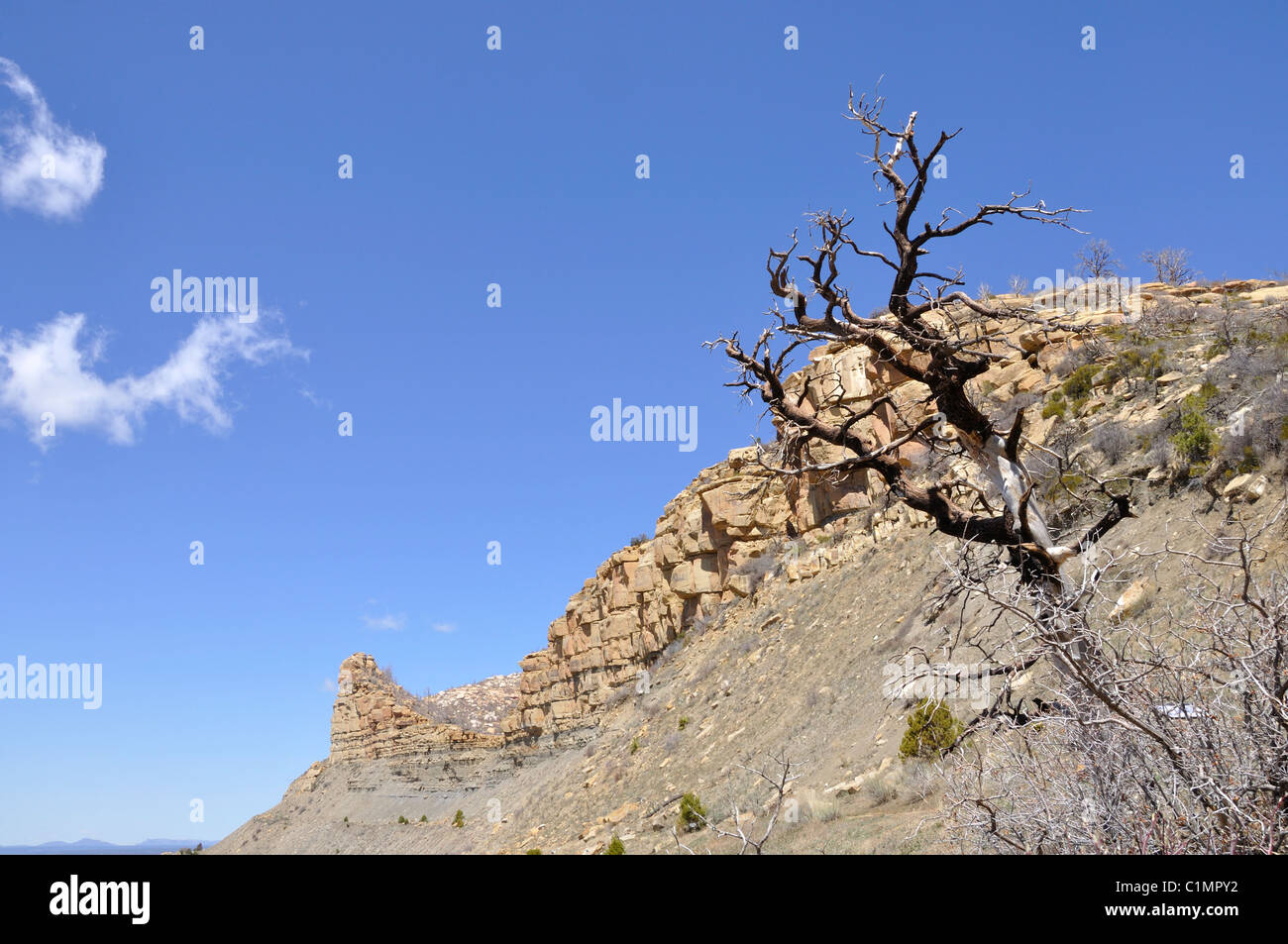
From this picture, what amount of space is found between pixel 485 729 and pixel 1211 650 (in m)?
68.5

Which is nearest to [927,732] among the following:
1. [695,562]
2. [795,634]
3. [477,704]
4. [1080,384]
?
[1080,384]

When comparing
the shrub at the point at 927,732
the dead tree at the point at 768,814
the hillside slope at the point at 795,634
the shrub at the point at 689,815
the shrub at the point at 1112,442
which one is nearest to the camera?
the dead tree at the point at 768,814

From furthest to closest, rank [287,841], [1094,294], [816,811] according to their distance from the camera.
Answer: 1. [287,841]
2. [1094,294]
3. [816,811]

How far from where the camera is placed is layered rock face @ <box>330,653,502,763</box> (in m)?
53.1

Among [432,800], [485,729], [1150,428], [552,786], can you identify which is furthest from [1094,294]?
[485,729]

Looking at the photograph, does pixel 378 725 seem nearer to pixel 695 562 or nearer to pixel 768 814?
pixel 695 562

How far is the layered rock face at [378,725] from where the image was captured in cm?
5309

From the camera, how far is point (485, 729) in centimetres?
6744

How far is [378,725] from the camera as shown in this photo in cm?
5888

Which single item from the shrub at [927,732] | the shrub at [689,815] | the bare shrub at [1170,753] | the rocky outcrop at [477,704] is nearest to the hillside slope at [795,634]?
the shrub at [927,732]

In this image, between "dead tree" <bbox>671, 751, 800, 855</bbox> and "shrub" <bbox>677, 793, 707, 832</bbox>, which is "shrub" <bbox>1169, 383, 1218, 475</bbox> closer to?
"dead tree" <bbox>671, 751, 800, 855</bbox>

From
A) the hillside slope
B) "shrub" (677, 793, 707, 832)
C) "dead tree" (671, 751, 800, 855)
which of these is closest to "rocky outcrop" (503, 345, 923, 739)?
the hillside slope

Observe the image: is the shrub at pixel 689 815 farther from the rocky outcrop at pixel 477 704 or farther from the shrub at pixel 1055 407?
the rocky outcrop at pixel 477 704
